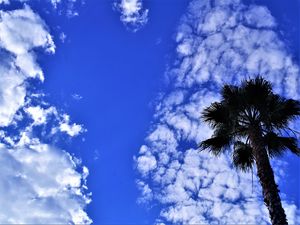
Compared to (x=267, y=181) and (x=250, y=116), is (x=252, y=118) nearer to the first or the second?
(x=250, y=116)

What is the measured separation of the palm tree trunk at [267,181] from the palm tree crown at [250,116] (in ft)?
2.36

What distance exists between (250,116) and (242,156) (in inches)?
99.4

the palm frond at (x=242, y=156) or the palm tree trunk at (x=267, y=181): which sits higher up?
the palm frond at (x=242, y=156)

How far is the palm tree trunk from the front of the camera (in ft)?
55.9

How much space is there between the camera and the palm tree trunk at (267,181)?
55.9 feet

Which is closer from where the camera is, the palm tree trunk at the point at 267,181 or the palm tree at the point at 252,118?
the palm tree trunk at the point at 267,181

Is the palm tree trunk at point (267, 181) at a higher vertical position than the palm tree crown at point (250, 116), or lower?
lower

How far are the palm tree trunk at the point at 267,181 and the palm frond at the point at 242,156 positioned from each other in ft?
6.74

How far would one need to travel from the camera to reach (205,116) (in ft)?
70.5

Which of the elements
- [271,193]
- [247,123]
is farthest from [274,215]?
[247,123]

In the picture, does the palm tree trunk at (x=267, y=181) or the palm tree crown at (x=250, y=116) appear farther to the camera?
the palm tree crown at (x=250, y=116)

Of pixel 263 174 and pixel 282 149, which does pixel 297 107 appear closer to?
pixel 282 149

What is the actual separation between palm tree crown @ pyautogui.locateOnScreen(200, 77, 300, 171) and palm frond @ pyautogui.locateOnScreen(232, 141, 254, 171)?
11cm

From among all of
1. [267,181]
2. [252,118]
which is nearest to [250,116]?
[252,118]
